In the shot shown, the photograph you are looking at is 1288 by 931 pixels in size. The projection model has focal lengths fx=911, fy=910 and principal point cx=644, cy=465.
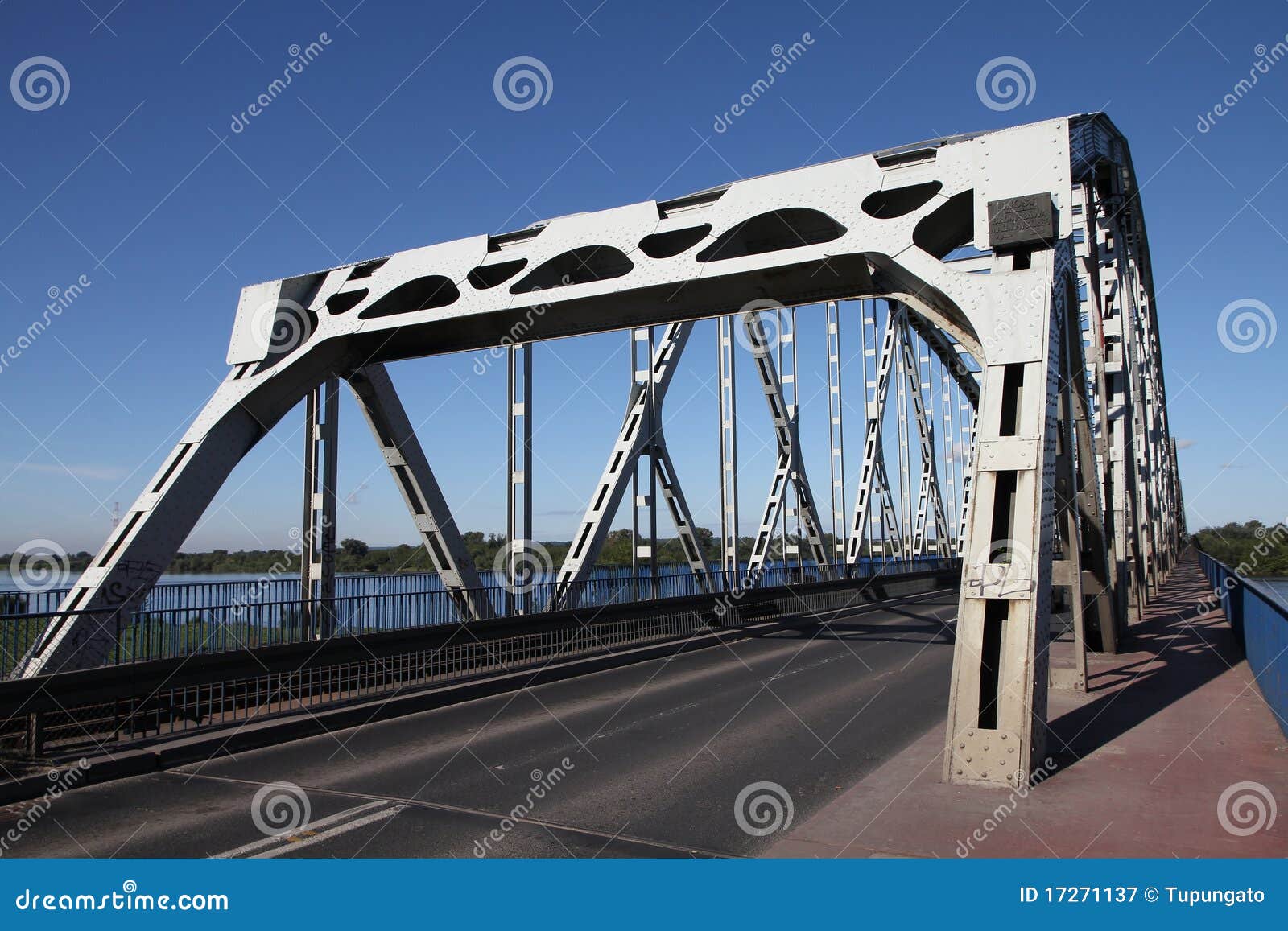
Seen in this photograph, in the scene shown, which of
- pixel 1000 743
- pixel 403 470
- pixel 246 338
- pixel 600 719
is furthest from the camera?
pixel 403 470

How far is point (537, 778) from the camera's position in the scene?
8406mm

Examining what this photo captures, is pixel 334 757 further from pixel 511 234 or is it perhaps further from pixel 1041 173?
pixel 1041 173

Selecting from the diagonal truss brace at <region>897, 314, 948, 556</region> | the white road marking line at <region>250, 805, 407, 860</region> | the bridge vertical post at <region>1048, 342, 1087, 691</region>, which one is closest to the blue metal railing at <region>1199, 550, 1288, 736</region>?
the bridge vertical post at <region>1048, 342, 1087, 691</region>

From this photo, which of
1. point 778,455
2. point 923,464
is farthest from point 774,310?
point 923,464

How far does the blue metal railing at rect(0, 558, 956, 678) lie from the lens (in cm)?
1070

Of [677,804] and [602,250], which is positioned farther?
[602,250]

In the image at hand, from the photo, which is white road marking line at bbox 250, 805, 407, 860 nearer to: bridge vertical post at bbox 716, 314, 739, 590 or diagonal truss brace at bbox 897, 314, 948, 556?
bridge vertical post at bbox 716, 314, 739, 590

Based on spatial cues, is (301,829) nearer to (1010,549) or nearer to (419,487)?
(1010,549)

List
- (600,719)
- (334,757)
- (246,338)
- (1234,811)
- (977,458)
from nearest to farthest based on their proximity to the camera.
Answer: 1. (1234,811)
2. (977,458)
3. (334,757)
4. (600,719)
5. (246,338)

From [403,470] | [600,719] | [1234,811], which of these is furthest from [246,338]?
[1234,811]

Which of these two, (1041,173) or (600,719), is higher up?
(1041,173)

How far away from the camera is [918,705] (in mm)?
12047

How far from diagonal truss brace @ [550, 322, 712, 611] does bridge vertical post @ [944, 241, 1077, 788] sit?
9.45 metres

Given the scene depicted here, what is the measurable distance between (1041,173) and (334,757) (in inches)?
359
